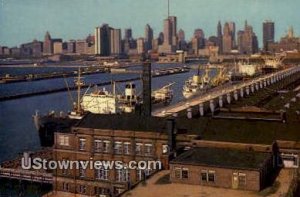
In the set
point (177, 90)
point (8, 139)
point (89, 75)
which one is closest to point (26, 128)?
point (8, 139)

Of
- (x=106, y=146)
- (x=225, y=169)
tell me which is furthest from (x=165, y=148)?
(x=225, y=169)

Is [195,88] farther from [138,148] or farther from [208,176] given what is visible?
[208,176]

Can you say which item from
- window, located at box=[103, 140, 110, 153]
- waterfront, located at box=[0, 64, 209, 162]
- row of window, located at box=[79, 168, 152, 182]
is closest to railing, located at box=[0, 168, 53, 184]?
row of window, located at box=[79, 168, 152, 182]

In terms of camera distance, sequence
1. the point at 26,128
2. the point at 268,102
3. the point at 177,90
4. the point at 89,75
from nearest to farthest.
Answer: the point at 268,102 < the point at 26,128 < the point at 177,90 < the point at 89,75

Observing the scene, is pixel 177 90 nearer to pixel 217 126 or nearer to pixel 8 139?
pixel 8 139

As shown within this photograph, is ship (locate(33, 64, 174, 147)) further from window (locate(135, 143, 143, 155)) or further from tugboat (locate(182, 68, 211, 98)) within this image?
window (locate(135, 143, 143, 155))

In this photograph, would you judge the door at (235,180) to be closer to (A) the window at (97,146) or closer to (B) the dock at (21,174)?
(A) the window at (97,146)
